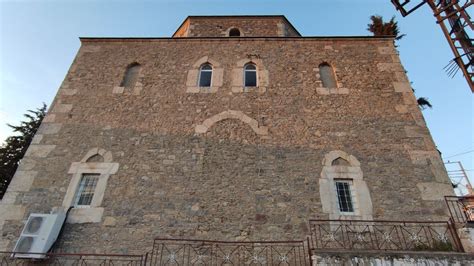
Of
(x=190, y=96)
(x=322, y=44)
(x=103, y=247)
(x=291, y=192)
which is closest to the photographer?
(x=103, y=247)

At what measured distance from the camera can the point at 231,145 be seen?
8203mm

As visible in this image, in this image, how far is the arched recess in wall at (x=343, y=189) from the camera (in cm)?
709

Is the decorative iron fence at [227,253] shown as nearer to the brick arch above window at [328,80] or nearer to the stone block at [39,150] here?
the stone block at [39,150]

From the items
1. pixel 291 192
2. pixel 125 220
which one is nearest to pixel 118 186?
pixel 125 220

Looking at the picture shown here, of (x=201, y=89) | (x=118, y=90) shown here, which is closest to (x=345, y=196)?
(x=201, y=89)

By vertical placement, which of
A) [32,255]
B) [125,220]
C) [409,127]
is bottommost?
[32,255]

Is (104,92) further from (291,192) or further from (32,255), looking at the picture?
(291,192)

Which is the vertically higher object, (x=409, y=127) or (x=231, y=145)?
(x=409, y=127)

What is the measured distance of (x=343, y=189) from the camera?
7.55 meters

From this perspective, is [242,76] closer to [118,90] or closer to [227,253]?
[118,90]

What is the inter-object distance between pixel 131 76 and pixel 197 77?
89.6 inches

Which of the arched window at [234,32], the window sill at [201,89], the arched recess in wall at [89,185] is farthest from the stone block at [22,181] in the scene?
the arched window at [234,32]

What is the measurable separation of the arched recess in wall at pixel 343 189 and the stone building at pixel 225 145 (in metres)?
0.03

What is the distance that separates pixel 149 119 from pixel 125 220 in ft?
9.85
